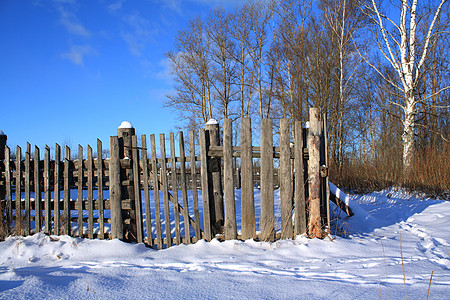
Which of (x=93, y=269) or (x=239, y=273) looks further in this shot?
(x=93, y=269)

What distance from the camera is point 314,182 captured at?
4426 millimetres

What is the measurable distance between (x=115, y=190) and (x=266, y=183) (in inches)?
91.7

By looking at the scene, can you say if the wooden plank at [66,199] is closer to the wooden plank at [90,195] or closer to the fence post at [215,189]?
the wooden plank at [90,195]

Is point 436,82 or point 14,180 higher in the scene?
point 436,82

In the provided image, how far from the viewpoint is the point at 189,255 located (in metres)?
3.93

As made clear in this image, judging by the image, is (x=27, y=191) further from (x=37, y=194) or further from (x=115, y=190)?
(x=115, y=190)

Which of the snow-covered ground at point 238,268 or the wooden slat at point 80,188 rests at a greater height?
the wooden slat at point 80,188

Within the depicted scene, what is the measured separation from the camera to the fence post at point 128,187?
4.74 m

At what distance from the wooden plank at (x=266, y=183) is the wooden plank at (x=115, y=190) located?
217 centimetres

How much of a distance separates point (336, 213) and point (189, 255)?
11.3 ft

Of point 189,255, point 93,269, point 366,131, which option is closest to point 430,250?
point 189,255

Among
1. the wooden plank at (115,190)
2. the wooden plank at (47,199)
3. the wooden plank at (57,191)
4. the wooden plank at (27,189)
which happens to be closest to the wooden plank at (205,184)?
the wooden plank at (115,190)

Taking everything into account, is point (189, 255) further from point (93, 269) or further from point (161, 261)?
point (93, 269)

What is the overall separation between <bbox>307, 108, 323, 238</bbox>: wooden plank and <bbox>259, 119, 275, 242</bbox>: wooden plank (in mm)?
569
